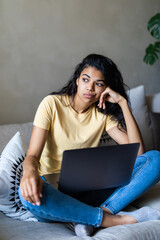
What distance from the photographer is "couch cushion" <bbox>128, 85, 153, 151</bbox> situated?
2111mm

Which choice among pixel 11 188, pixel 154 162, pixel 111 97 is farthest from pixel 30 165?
pixel 111 97

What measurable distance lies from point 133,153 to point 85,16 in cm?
156

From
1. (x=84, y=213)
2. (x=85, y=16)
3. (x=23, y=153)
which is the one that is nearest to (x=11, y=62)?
(x=85, y=16)

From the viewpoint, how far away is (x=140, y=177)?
4.19ft

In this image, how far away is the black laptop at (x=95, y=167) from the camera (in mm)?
1021

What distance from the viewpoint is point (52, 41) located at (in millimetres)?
2203

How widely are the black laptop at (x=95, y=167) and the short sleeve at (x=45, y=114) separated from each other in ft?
1.22

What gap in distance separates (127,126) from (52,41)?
103 centimetres

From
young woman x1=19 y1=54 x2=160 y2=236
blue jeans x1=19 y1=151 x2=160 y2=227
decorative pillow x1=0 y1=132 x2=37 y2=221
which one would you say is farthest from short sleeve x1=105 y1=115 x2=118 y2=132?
decorative pillow x1=0 y1=132 x2=37 y2=221

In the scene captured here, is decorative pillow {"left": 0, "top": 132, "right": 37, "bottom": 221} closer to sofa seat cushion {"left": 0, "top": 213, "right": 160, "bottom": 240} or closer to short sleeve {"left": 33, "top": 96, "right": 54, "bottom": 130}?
sofa seat cushion {"left": 0, "top": 213, "right": 160, "bottom": 240}

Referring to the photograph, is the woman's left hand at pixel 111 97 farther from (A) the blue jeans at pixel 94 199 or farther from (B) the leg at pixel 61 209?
(B) the leg at pixel 61 209

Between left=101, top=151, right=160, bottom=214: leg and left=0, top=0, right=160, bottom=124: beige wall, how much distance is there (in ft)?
3.71

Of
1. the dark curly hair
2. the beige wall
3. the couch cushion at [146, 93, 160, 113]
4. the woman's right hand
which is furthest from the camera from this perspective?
the couch cushion at [146, 93, 160, 113]

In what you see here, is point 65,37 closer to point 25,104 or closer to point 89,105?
point 25,104
